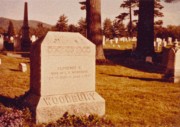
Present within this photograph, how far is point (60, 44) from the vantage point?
620 centimetres

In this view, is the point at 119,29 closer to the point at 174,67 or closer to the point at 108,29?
the point at 108,29

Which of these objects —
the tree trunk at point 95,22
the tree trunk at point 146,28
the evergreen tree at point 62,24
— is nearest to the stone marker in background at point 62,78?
the tree trunk at point 95,22

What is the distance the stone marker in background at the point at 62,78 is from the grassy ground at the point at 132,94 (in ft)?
2.38

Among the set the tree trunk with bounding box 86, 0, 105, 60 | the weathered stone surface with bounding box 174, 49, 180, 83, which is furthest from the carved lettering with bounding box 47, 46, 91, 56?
the tree trunk with bounding box 86, 0, 105, 60

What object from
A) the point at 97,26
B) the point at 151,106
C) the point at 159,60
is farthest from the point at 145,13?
the point at 151,106

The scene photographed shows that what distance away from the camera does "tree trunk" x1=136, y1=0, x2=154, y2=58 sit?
1975 cm

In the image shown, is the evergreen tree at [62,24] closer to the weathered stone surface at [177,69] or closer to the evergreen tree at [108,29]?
the evergreen tree at [108,29]

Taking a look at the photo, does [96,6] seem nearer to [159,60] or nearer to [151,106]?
[159,60]

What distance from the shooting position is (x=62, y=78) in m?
6.39

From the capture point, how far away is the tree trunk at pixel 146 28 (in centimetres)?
1975

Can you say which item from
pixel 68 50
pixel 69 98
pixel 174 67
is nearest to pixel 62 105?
pixel 69 98

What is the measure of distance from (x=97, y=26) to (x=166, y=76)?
5.59m

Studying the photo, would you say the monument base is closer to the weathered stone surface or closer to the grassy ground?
the grassy ground

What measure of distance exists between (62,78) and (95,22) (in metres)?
10.1
